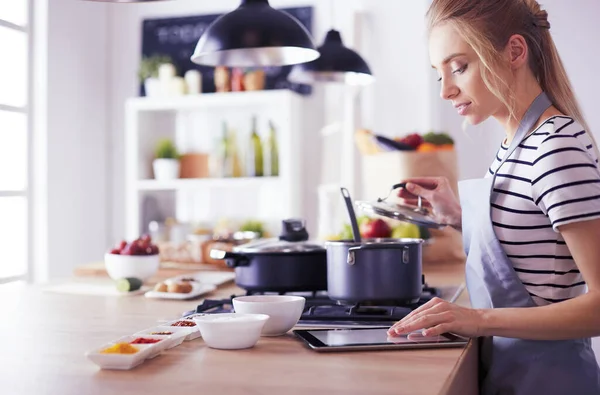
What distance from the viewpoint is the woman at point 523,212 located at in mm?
1258

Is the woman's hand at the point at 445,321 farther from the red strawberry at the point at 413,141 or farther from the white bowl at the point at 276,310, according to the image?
the red strawberry at the point at 413,141

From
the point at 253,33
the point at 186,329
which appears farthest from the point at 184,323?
the point at 253,33

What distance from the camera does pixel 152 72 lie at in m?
4.81

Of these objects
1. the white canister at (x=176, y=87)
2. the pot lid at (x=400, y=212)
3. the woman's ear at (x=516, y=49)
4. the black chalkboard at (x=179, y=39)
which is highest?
the black chalkboard at (x=179, y=39)

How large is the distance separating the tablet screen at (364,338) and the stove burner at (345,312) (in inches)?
3.3

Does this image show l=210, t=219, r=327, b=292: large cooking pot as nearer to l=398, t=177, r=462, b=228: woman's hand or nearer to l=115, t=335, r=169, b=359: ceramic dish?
l=398, t=177, r=462, b=228: woman's hand

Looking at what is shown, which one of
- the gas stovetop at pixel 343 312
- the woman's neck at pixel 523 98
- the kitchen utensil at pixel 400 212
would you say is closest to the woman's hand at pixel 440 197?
the kitchen utensil at pixel 400 212

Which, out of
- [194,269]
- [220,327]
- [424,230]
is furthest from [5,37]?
[220,327]

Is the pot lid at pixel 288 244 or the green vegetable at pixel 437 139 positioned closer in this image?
the pot lid at pixel 288 244

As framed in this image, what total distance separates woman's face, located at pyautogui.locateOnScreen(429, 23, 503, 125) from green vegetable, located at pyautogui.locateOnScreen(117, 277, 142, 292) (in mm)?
1105

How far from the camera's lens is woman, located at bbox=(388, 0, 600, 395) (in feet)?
4.13

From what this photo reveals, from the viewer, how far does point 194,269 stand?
8.78ft

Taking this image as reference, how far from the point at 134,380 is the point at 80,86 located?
4099 millimetres

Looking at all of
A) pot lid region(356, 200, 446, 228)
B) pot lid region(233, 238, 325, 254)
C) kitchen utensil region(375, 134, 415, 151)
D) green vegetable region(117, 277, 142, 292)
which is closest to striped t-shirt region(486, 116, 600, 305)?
pot lid region(356, 200, 446, 228)
